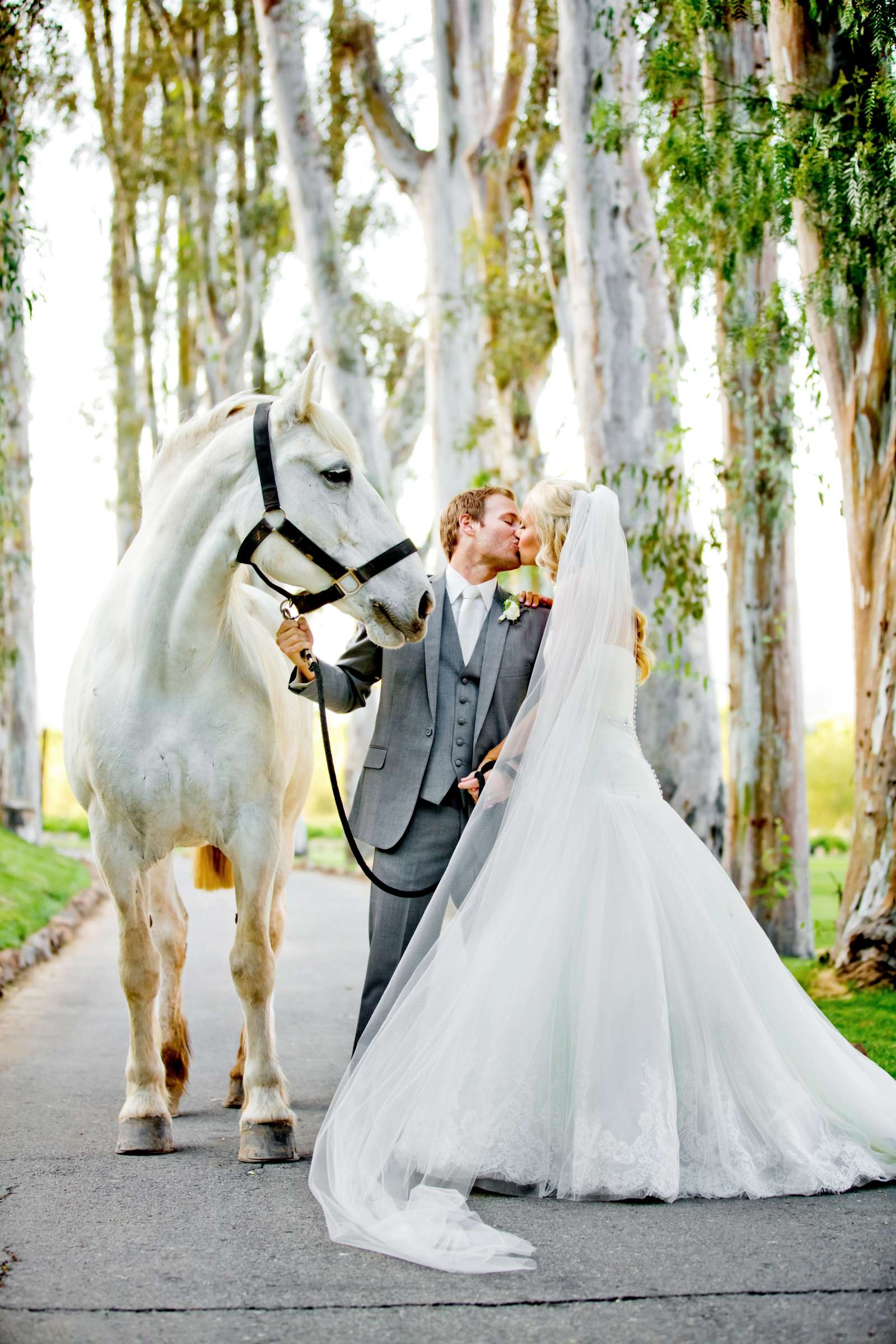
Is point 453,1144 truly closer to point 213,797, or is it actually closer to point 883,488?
point 213,797

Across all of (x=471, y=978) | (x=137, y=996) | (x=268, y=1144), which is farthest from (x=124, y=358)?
(x=471, y=978)

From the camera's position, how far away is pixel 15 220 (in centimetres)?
870

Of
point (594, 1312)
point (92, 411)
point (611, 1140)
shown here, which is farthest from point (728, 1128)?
point (92, 411)

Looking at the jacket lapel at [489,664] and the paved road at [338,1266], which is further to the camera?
the jacket lapel at [489,664]

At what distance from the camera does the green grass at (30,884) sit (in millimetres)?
9766

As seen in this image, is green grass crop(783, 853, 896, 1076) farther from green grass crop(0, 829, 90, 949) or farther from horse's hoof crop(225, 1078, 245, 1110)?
green grass crop(0, 829, 90, 949)

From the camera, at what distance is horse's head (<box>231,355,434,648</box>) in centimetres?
406

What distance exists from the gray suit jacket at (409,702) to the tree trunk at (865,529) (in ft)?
9.90

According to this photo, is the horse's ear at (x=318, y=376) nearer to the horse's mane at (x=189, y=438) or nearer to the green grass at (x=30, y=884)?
the horse's mane at (x=189, y=438)

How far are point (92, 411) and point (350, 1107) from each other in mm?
22208

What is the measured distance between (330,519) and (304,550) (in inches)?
5.2

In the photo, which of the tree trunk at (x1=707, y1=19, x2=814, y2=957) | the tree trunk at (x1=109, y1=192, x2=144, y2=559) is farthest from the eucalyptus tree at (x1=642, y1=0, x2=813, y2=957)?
the tree trunk at (x1=109, y1=192, x2=144, y2=559)

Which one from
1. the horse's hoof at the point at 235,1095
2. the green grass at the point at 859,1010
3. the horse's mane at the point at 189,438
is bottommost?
the horse's hoof at the point at 235,1095

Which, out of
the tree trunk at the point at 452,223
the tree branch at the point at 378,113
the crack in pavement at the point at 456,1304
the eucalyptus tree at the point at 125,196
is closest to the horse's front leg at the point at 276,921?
the crack in pavement at the point at 456,1304
